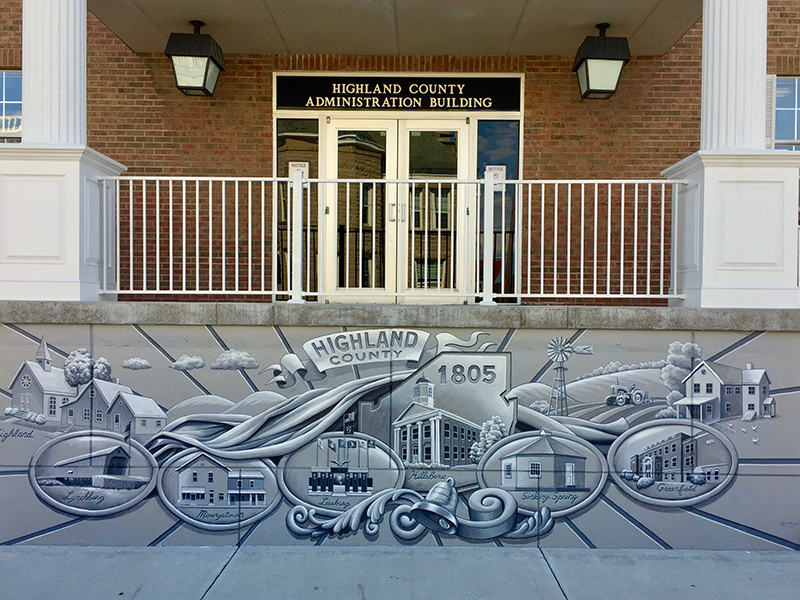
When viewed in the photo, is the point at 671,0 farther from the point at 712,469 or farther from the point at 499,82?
the point at 712,469

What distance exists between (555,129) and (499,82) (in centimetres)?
80

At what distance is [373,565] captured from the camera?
441 cm

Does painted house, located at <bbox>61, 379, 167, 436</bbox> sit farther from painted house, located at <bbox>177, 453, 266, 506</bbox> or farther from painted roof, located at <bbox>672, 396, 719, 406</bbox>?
painted roof, located at <bbox>672, 396, 719, 406</bbox>

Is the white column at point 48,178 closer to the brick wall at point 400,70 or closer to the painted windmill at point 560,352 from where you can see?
the brick wall at point 400,70

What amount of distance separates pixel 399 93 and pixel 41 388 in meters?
4.56

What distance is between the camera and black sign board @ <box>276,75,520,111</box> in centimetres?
709

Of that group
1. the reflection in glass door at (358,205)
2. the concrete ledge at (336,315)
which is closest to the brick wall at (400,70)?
the reflection in glass door at (358,205)

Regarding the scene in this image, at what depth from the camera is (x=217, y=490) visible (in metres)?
4.79

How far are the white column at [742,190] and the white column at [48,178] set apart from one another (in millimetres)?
4621

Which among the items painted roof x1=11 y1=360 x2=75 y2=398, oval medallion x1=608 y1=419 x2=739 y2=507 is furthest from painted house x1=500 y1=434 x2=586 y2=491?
painted roof x1=11 y1=360 x2=75 y2=398

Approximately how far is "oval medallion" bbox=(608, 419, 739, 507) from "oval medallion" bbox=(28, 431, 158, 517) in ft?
11.5

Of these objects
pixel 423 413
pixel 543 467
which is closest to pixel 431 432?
pixel 423 413

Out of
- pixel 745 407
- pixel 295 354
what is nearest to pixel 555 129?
pixel 745 407

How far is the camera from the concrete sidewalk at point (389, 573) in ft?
13.3
